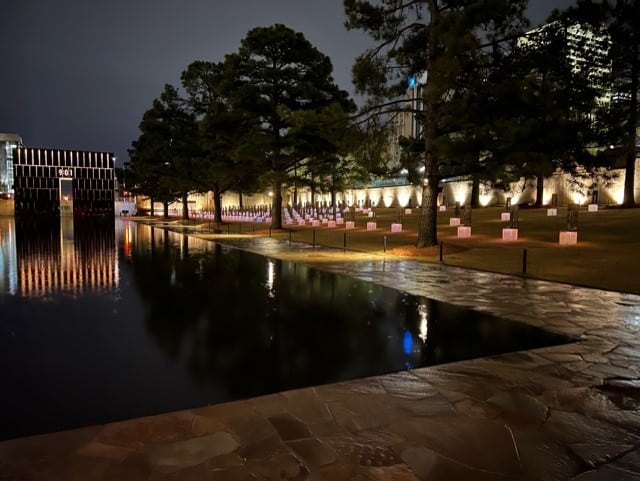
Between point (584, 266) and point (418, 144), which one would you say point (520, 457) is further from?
point (418, 144)

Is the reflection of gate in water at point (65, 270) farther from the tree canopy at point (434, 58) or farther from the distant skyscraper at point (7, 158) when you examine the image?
the distant skyscraper at point (7, 158)

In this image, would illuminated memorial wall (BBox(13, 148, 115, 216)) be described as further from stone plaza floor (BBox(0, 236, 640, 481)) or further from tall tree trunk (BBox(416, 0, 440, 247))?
stone plaza floor (BBox(0, 236, 640, 481))

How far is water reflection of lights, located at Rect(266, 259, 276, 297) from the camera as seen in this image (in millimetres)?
10117

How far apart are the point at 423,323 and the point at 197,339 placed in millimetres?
3489

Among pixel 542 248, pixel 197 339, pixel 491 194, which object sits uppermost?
pixel 491 194

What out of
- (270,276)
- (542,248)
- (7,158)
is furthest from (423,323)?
Answer: (7,158)

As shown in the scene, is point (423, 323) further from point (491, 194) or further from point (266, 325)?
point (491, 194)

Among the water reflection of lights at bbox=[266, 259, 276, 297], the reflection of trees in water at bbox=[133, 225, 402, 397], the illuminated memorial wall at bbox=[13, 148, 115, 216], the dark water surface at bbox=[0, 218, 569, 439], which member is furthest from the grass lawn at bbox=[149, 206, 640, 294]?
the illuminated memorial wall at bbox=[13, 148, 115, 216]

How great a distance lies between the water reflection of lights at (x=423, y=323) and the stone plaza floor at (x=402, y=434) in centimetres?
122

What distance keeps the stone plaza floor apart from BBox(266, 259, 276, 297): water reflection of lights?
530 cm

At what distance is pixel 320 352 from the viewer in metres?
5.99

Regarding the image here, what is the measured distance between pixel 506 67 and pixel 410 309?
11667mm

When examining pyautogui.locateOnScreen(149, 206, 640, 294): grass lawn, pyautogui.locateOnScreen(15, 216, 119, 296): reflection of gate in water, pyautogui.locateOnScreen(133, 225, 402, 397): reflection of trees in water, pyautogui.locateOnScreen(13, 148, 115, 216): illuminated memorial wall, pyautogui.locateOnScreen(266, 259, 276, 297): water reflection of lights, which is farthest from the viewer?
pyautogui.locateOnScreen(13, 148, 115, 216): illuminated memorial wall

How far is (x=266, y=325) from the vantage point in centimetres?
732
